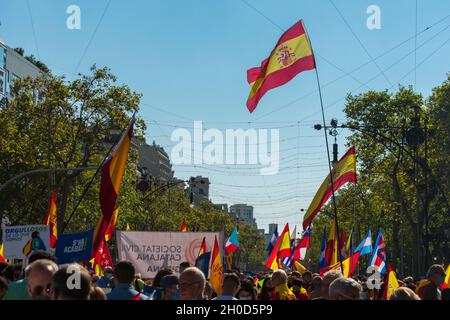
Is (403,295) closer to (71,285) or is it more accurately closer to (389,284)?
(71,285)

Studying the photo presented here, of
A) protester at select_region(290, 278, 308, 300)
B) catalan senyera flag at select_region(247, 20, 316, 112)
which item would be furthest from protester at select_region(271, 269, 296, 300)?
catalan senyera flag at select_region(247, 20, 316, 112)

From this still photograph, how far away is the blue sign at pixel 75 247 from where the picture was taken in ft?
41.3

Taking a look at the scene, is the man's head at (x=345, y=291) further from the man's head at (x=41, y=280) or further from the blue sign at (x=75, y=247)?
the blue sign at (x=75, y=247)

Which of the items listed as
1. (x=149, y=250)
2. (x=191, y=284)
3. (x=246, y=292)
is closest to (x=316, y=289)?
(x=246, y=292)

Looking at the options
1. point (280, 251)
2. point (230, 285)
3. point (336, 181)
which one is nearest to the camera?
point (230, 285)

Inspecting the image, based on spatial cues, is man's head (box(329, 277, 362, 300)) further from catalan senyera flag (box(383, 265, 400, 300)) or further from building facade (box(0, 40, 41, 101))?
building facade (box(0, 40, 41, 101))

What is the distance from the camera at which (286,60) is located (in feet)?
49.0

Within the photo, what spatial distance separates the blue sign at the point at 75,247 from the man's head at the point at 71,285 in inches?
271

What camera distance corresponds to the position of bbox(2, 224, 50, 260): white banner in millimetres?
17469

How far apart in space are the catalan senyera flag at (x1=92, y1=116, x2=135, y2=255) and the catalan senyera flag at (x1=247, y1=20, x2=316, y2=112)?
3.40m

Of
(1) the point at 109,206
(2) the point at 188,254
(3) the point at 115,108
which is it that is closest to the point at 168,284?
(1) the point at 109,206

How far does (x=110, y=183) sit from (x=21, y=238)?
7446mm

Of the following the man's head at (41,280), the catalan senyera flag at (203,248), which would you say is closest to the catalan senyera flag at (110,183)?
the catalan senyera flag at (203,248)
